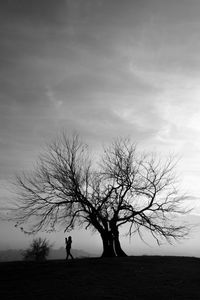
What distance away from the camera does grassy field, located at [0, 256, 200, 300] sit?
17.8m

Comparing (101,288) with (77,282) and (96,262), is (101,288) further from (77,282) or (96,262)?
(96,262)

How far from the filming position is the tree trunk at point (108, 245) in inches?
1369

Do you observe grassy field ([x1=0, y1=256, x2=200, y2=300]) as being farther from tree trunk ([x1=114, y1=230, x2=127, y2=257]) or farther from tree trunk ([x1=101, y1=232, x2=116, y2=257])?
tree trunk ([x1=114, y1=230, x2=127, y2=257])

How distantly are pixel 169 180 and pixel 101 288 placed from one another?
20.0m

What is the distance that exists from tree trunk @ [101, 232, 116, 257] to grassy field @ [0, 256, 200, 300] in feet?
19.5

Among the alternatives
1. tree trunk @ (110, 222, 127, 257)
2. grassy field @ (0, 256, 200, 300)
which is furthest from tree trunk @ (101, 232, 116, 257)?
grassy field @ (0, 256, 200, 300)

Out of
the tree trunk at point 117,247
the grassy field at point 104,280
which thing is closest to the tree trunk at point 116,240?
the tree trunk at point 117,247

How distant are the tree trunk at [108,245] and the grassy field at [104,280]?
19.5 ft

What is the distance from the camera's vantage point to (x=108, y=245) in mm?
35375

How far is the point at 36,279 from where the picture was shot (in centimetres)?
2189

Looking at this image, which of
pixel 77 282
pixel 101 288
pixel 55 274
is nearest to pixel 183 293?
pixel 101 288

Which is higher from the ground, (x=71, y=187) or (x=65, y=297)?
(x=71, y=187)

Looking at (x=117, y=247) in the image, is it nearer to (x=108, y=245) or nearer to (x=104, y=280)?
(x=108, y=245)

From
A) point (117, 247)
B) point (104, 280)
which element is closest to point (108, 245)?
point (117, 247)
